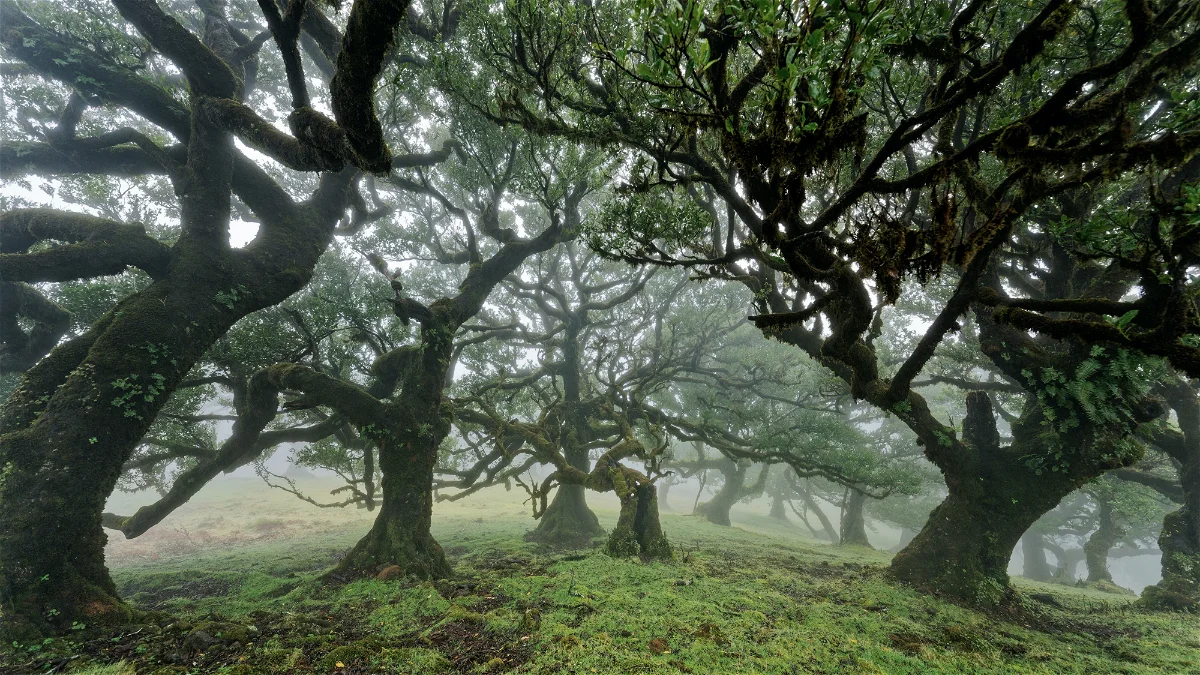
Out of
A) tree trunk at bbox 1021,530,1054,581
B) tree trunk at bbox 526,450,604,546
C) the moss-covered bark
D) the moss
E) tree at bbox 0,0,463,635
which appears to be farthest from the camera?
tree trunk at bbox 1021,530,1054,581

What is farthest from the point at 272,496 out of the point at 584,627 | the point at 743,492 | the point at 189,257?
the point at 584,627

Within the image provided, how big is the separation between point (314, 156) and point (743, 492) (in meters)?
28.4

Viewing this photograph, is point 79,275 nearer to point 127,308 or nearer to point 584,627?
point 127,308

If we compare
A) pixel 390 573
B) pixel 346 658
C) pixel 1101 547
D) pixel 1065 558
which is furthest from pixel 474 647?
pixel 1065 558

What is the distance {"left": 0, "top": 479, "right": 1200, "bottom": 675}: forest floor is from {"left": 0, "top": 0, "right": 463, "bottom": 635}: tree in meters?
1.72

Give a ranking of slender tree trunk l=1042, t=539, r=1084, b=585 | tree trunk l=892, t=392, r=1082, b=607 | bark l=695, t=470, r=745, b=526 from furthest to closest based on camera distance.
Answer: bark l=695, t=470, r=745, b=526, slender tree trunk l=1042, t=539, r=1084, b=585, tree trunk l=892, t=392, r=1082, b=607

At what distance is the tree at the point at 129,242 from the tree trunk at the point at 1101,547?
3320cm

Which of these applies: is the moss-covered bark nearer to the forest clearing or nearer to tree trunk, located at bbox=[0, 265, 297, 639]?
the forest clearing

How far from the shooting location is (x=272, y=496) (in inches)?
1245

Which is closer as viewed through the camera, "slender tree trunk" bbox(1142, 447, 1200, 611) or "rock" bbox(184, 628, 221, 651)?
"rock" bbox(184, 628, 221, 651)

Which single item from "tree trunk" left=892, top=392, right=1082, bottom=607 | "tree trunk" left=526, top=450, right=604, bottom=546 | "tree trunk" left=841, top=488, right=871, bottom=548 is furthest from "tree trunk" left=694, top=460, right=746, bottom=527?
"tree trunk" left=892, top=392, right=1082, bottom=607

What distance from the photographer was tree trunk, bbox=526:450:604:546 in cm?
1435

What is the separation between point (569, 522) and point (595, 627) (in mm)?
9954

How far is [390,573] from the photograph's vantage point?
790cm
